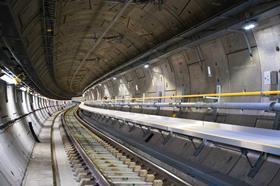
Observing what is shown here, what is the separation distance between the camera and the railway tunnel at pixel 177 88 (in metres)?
6.86

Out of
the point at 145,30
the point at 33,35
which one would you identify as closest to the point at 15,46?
the point at 33,35

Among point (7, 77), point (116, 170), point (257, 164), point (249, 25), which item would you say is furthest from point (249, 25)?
point (7, 77)

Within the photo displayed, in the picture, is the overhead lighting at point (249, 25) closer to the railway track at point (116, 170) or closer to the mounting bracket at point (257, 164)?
the mounting bracket at point (257, 164)

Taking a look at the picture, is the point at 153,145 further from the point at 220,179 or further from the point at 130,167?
the point at 220,179

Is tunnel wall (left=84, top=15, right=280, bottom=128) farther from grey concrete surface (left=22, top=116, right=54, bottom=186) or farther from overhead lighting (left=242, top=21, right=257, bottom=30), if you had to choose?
grey concrete surface (left=22, top=116, right=54, bottom=186)

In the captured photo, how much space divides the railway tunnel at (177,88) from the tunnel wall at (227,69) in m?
0.03

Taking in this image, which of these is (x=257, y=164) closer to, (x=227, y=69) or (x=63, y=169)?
(x=227, y=69)

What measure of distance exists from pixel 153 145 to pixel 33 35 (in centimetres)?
605

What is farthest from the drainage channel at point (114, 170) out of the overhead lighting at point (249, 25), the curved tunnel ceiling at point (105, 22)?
the overhead lighting at point (249, 25)

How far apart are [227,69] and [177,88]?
11.9 feet

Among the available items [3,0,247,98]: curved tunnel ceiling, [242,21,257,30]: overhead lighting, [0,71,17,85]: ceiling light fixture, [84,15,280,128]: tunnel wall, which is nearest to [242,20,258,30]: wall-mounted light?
[242,21,257,30]: overhead lighting

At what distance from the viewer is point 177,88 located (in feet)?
42.0

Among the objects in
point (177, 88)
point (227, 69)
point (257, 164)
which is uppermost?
point (227, 69)

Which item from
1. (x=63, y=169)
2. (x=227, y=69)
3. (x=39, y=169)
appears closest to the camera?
(x=227, y=69)
